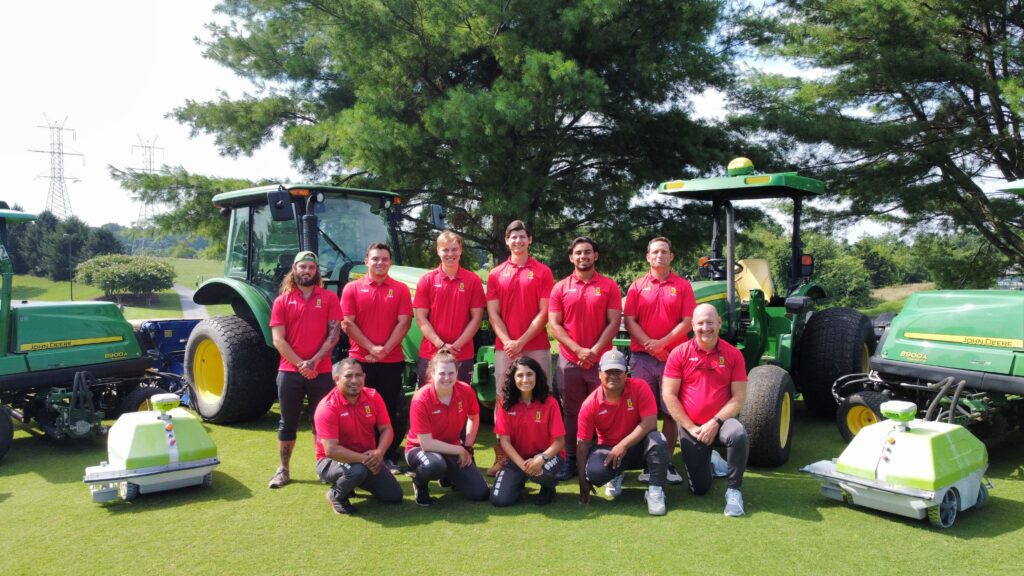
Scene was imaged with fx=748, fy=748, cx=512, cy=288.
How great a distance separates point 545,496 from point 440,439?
68 centimetres

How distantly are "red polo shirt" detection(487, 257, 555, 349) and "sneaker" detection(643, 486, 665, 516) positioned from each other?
1.14 m

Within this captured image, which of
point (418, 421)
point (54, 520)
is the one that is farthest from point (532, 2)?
point (54, 520)

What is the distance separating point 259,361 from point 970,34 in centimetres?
1073

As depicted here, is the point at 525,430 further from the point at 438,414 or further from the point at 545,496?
the point at 438,414

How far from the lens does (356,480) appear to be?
13.4 ft

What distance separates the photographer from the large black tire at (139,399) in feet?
19.1

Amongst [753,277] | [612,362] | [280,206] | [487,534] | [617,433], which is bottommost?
[487,534]

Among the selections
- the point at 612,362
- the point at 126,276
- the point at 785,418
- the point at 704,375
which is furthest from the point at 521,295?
the point at 126,276

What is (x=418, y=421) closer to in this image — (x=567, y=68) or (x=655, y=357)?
(x=655, y=357)

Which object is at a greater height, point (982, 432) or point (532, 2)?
point (532, 2)

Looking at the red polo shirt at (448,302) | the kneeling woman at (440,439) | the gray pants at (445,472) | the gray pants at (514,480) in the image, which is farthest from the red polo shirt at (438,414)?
the red polo shirt at (448,302)

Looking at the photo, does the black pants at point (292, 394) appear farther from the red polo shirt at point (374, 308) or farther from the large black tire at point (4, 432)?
the large black tire at point (4, 432)

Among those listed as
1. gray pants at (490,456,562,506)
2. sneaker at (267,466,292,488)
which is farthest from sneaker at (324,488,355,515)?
gray pants at (490,456,562,506)

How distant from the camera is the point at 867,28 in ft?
33.9
